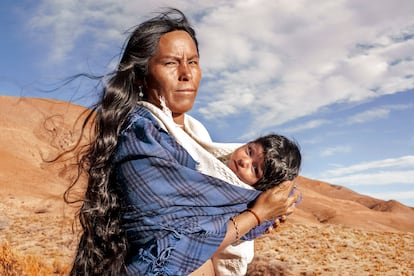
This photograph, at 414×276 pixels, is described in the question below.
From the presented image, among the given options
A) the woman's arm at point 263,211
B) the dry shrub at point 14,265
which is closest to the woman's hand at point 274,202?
the woman's arm at point 263,211

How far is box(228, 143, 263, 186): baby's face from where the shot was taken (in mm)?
3162

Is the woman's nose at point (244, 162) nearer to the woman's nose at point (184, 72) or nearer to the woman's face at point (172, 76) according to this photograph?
the woman's face at point (172, 76)

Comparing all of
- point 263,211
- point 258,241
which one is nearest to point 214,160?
point 263,211

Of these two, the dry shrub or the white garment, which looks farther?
the dry shrub

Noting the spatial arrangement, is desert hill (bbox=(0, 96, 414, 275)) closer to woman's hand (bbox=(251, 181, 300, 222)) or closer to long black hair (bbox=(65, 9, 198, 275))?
long black hair (bbox=(65, 9, 198, 275))

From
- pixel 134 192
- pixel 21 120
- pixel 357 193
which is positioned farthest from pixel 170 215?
pixel 357 193

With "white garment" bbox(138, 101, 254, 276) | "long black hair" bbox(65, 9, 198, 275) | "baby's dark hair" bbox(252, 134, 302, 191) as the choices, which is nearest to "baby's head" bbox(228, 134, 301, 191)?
"baby's dark hair" bbox(252, 134, 302, 191)

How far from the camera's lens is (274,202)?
110 inches

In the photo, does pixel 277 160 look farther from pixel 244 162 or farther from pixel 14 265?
pixel 14 265

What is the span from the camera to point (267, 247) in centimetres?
1145

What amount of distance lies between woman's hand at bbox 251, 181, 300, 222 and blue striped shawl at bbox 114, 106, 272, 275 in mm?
225

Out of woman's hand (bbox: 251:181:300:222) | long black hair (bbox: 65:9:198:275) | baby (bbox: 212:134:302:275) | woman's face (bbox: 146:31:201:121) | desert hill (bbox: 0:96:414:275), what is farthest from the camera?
desert hill (bbox: 0:96:414:275)

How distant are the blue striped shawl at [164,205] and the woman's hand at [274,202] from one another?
23 centimetres

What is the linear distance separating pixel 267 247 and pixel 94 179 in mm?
9352
